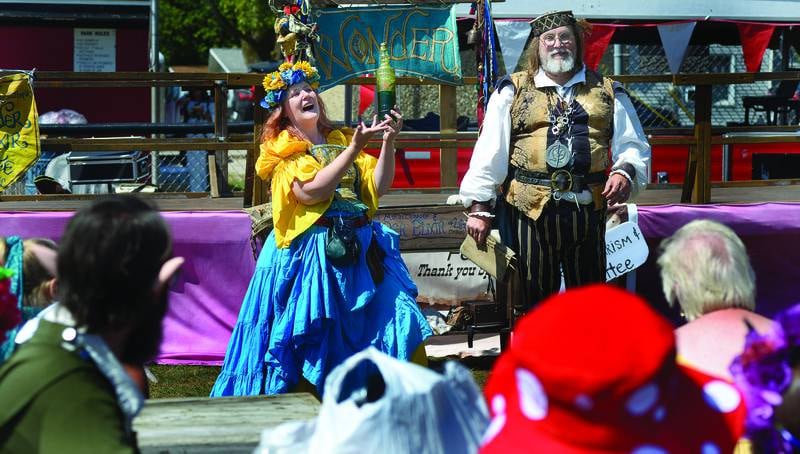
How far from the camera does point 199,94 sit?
715 inches

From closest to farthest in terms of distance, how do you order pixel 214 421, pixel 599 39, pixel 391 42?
pixel 214 421, pixel 391 42, pixel 599 39

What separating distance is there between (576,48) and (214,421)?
2690 mm

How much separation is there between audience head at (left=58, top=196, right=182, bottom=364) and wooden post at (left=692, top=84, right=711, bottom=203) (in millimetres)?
5281

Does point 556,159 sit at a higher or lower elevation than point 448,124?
lower

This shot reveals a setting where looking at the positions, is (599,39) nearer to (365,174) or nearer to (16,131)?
(16,131)

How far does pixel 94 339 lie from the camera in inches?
82.6

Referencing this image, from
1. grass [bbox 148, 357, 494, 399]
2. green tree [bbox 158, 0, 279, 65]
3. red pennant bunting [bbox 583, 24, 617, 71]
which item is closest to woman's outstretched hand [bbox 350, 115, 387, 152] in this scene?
grass [bbox 148, 357, 494, 399]

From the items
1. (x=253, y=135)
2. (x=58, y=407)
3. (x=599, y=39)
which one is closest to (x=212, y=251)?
(x=253, y=135)

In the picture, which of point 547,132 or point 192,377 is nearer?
point 547,132

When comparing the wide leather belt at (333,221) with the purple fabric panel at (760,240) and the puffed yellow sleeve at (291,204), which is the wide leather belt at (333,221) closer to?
the puffed yellow sleeve at (291,204)

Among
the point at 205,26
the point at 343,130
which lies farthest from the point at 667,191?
the point at 205,26

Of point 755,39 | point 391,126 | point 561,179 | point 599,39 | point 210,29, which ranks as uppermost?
point 210,29

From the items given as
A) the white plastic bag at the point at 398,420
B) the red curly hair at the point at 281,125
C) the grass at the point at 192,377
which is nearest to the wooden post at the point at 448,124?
the grass at the point at 192,377

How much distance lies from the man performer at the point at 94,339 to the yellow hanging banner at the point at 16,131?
480 cm
